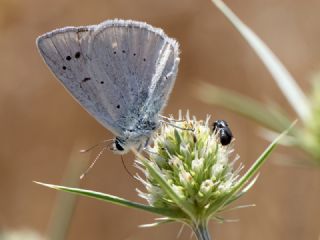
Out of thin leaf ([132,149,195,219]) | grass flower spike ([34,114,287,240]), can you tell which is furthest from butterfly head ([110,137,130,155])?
thin leaf ([132,149,195,219])

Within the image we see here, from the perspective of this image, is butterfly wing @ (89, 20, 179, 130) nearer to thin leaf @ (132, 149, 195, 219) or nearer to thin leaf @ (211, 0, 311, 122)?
thin leaf @ (211, 0, 311, 122)

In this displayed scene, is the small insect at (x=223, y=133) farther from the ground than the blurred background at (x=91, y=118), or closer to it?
closer to it

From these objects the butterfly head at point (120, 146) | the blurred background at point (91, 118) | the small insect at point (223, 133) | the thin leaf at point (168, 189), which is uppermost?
the blurred background at point (91, 118)

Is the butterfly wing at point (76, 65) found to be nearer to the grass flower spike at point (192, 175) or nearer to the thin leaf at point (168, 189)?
the grass flower spike at point (192, 175)

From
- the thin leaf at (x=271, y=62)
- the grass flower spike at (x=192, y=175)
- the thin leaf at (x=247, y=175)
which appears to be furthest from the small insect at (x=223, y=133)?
the thin leaf at (x=271, y=62)

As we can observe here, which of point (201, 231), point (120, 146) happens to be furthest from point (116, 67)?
point (201, 231)

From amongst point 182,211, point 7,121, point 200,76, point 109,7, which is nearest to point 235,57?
point 200,76
